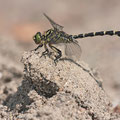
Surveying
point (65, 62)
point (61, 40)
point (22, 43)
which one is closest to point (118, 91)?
point (61, 40)

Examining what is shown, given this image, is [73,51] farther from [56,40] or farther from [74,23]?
[74,23]

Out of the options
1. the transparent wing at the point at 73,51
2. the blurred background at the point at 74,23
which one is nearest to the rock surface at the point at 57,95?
the transparent wing at the point at 73,51

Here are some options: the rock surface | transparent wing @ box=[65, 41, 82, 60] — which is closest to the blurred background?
transparent wing @ box=[65, 41, 82, 60]

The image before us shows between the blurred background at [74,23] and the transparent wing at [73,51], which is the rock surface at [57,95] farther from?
the blurred background at [74,23]

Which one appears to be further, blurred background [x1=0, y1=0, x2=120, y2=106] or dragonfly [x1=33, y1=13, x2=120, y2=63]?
blurred background [x1=0, y1=0, x2=120, y2=106]

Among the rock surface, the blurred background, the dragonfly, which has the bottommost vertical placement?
the rock surface

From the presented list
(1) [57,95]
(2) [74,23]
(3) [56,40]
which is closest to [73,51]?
(3) [56,40]

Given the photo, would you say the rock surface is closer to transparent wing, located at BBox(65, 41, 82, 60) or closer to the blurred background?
transparent wing, located at BBox(65, 41, 82, 60)

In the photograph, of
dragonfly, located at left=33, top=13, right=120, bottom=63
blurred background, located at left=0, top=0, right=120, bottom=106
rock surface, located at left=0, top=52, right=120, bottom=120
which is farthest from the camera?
blurred background, located at left=0, top=0, right=120, bottom=106
